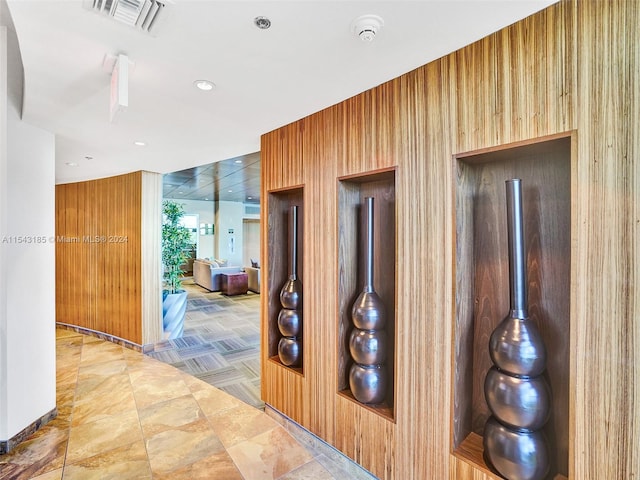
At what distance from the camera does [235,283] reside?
26.7 ft

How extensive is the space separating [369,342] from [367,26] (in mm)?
1649


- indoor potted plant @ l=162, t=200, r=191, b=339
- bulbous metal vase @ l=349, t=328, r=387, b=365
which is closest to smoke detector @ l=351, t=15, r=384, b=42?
bulbous metal vase @ l=349, t=328, r=387, b=365

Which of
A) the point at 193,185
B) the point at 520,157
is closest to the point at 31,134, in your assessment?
the point at 520,157

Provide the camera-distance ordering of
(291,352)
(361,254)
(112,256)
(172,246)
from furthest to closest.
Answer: (172,246) → (112,256) → (291,352) → (361,254)

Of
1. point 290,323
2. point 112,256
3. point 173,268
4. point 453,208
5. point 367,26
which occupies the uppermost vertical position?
point 367,26

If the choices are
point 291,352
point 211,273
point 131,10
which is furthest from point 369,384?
point 211,273

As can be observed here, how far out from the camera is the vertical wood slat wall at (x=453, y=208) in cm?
108

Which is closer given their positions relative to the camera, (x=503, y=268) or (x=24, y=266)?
(x=503, y=268)

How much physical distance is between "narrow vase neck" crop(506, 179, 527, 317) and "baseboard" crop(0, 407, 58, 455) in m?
3.52

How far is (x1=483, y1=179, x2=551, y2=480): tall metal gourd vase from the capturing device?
130cm

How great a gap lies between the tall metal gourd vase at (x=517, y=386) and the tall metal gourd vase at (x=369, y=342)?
667 millimetres

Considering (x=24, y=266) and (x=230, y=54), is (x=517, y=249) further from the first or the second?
(x=24, y=266)

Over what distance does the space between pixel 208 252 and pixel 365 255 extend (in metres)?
10.6

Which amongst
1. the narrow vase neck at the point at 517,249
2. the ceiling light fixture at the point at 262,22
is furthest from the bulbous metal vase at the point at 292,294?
the ceiling light fixture at the point at 262,22
